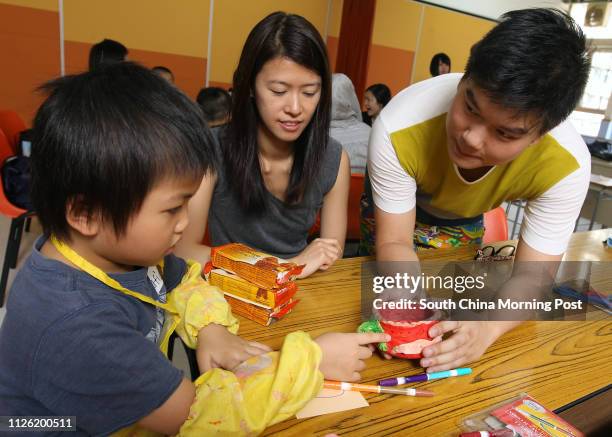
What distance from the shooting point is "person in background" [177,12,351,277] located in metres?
1.26

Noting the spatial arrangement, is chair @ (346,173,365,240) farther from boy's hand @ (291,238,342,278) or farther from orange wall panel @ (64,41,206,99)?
orange wall panel @ (64,41,206,99)

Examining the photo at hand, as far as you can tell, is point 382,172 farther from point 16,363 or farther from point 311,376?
point 16,363

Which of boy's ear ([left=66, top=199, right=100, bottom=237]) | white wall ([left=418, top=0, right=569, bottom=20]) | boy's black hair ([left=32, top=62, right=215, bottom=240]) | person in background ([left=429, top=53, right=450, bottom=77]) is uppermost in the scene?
white wall ([left=418, top=0, right=569, bottom=20])

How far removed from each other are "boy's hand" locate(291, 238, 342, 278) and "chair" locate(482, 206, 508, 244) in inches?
33.8

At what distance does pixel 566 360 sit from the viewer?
96cm

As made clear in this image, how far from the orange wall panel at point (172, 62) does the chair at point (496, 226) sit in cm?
337

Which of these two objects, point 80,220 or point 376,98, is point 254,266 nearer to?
point 80,220

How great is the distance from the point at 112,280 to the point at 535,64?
0.89 metres

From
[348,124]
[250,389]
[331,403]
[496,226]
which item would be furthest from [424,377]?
[348,124]

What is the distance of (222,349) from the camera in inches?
32.8

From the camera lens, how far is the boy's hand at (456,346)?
0.87m

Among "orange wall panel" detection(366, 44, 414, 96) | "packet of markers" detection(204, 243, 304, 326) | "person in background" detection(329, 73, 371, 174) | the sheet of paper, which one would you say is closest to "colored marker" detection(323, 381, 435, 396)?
the sheet of paper

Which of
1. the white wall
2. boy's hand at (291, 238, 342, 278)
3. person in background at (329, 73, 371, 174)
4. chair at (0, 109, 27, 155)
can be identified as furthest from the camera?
the white wall

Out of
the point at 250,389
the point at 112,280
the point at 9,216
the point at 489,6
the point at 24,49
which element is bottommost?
the point at 9,216
